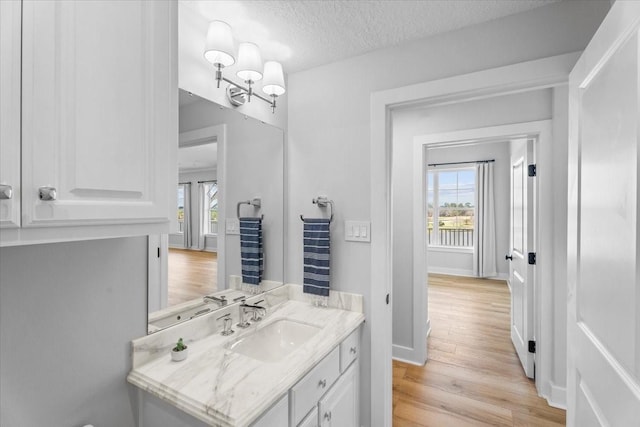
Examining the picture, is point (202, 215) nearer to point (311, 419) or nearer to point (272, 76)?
point (272, 76)

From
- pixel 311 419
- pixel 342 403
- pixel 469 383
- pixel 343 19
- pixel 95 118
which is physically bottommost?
pixel 469 383

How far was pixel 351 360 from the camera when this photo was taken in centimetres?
166

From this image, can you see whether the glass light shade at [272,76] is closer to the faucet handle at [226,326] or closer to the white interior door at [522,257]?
the faucet handle at [226,326]

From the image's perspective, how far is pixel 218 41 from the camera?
135 cm

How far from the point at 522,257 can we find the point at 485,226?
3.26 metres

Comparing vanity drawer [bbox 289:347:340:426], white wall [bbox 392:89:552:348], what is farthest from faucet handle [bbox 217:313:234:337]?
white wall [bbox 392:89:552:348]

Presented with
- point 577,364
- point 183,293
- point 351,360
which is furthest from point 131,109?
point 577,364

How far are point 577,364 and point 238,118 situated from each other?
196 centimetres

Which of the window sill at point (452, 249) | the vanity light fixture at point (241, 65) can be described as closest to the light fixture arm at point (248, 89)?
the vanity light fixture at point (241, 65)

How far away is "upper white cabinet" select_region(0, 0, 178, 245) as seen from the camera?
637mm

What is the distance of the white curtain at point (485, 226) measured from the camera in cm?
561

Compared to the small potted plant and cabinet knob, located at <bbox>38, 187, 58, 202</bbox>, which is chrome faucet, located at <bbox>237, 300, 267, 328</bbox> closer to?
the small potted plant

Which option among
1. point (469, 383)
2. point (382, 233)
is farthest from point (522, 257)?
point (382, 233)

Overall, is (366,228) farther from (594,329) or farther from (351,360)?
(594,329)
